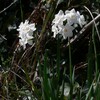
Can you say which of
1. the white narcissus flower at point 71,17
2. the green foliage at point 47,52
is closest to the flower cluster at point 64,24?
the white narcissus flower at point 71,17

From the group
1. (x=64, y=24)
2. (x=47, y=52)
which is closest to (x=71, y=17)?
(x=64, y=24)

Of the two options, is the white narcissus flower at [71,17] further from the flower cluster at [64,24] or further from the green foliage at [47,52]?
the green foliage at [47,52]

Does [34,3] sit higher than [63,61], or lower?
higher

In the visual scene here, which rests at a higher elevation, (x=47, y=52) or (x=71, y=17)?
(x=71, y=17)

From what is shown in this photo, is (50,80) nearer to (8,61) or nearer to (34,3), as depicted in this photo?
(8,61)

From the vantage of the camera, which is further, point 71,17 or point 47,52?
point 47,52

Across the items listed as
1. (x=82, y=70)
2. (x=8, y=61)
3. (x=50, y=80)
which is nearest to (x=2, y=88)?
(x=8, y=61)

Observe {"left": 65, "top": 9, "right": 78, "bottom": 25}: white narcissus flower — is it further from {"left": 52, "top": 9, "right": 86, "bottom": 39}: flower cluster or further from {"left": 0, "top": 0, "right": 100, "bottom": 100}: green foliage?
{"left": 0, "top": 0, "right": 100, "bottom": 100}: green foliage

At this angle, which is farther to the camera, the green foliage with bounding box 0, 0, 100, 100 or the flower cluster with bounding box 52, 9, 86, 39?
the green foliage with bounding box 0, 0, 100, 100

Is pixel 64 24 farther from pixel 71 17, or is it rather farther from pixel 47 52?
pixel 47 52

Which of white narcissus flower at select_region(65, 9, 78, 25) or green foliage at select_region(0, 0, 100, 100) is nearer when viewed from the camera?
white narcissus flower at select_region(65, 9, 78, 25)

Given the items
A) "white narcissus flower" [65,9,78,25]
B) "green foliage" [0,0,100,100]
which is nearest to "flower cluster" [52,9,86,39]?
"white narcissus flower" [65,9,78,25]
